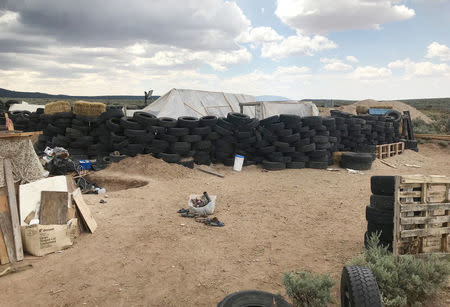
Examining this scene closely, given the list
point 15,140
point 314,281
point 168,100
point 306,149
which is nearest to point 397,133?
point 306,149

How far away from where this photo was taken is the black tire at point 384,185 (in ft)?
13.4

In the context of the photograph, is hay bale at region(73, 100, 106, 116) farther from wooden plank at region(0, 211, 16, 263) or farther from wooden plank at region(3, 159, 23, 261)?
wooden plank at region(0, 211, 16, 263)

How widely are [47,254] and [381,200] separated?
487cm

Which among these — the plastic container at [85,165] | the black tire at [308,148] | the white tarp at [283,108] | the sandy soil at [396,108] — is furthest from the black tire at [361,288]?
the sandy soil at [396,108]

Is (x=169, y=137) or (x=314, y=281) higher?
(x=169, y=137)

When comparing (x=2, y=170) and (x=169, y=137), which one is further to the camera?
(x=169, y=137)

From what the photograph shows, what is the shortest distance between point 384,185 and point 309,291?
1891 mm

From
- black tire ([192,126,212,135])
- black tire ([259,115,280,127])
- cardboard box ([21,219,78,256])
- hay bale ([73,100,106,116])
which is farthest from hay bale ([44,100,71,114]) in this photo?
cardboard box ([21,219,78,256])

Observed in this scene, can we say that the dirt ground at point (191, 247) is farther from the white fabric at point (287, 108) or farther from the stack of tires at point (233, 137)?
the white fabric at point (287, 108)

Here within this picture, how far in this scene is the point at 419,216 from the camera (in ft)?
13.3

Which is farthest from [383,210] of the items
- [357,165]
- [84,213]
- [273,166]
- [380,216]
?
[357,165]

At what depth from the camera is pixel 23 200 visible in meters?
5.03

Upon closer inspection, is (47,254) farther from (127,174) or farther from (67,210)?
(127,174)

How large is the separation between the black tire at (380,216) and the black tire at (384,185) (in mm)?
242
